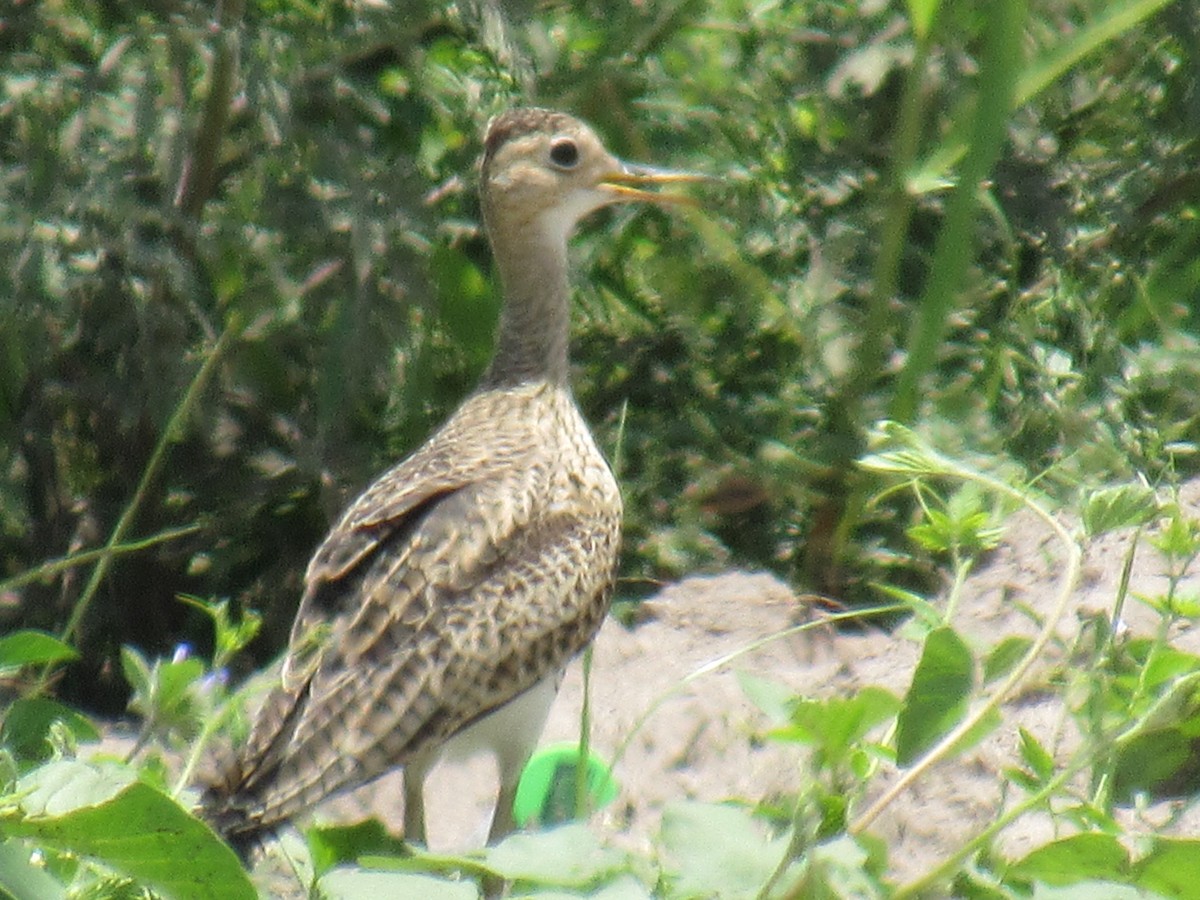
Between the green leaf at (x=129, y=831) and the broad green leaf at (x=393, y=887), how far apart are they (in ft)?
0.35

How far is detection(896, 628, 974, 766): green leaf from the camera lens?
220 centimetres

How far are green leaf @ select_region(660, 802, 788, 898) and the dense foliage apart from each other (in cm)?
214

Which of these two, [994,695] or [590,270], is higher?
[994,695]

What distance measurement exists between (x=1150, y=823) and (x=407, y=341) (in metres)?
2.08

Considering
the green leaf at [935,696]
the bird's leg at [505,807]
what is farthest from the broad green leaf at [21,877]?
the bird's leg at [505,807]

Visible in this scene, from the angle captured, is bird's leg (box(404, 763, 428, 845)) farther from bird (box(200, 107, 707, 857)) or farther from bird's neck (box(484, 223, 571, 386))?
bird's neck (box(484, 223, 571, 386))

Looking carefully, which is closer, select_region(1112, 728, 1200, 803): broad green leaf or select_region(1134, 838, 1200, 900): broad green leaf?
select_region(1134, 838, 1200, 900): broad green leaf

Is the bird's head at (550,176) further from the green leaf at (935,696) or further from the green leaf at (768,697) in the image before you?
the green leaf at (935,696)

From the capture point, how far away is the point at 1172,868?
86.1 inches

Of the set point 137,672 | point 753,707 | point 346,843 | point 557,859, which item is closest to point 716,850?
point 557,859

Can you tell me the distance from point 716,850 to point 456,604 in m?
1.69

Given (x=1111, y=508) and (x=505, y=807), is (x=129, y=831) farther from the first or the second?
(x=505, y=807)

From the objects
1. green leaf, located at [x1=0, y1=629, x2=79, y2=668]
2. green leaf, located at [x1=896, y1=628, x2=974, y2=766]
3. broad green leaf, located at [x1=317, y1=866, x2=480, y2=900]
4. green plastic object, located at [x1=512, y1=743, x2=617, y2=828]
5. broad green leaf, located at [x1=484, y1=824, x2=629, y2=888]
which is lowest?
green plastic object, located at [x1=512, y1=743, x2=617, y2=828]

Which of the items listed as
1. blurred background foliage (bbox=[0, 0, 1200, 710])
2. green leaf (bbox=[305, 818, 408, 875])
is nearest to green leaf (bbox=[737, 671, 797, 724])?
green leaf (bbox=[305, 818, 408, 875])
